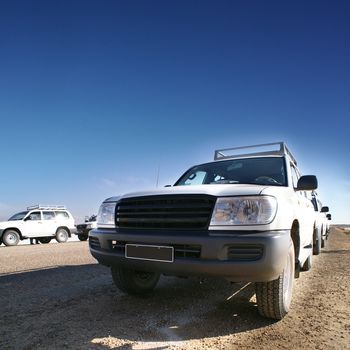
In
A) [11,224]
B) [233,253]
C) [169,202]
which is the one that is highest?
[169,202]

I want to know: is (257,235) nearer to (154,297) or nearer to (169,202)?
(169,202)

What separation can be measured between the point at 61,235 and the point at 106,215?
16801 mm

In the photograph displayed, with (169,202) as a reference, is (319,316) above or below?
below

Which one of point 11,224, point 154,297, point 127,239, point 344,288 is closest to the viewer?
point 127,239

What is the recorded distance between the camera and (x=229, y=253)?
10.2ft

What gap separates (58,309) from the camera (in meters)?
4.05

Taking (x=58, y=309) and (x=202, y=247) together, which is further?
(x=58, y=309)

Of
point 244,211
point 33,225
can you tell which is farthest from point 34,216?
point 244,211

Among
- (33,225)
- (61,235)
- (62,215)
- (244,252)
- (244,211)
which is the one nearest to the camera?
(244,252)

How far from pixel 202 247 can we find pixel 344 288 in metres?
3.36

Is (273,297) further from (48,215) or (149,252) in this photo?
(48,215)

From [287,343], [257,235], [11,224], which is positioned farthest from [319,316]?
[11,224]

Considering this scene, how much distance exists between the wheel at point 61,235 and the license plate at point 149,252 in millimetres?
17247

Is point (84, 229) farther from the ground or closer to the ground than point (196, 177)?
closer to the ground
